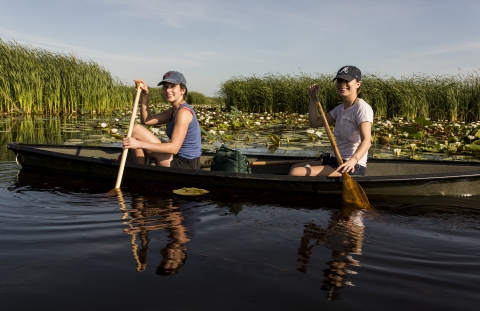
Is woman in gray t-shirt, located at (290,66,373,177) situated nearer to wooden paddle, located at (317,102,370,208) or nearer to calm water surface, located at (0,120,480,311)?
wooden paddle, located at (317,102,370,208)

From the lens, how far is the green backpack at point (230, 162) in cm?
473

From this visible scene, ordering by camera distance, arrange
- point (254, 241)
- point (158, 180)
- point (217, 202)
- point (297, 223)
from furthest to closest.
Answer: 1. point (158, 180)
2. point (217, 202)
3. point (297, 223)
4. point (254, 241)

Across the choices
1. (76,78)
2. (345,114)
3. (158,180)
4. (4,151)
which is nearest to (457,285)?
(345,114)

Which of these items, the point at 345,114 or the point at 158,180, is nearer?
the point at 345,114

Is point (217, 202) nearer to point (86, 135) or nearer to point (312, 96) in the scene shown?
point (312, 96)

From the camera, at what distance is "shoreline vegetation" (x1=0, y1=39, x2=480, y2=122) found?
12.7 meters

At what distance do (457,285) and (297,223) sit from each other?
134cm

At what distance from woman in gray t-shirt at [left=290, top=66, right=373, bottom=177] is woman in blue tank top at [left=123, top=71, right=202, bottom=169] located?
1054mm

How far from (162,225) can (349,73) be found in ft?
6.82

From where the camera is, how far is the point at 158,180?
4711 mm

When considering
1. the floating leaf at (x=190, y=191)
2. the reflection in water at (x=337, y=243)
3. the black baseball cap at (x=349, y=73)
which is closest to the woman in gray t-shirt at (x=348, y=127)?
the black baseball cap at (x=349, y=73)

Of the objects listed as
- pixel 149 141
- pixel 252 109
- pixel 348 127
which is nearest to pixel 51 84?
pixel 252 109

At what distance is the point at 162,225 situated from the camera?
3197mm

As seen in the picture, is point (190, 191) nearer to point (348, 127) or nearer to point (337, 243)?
point (348, 127)
